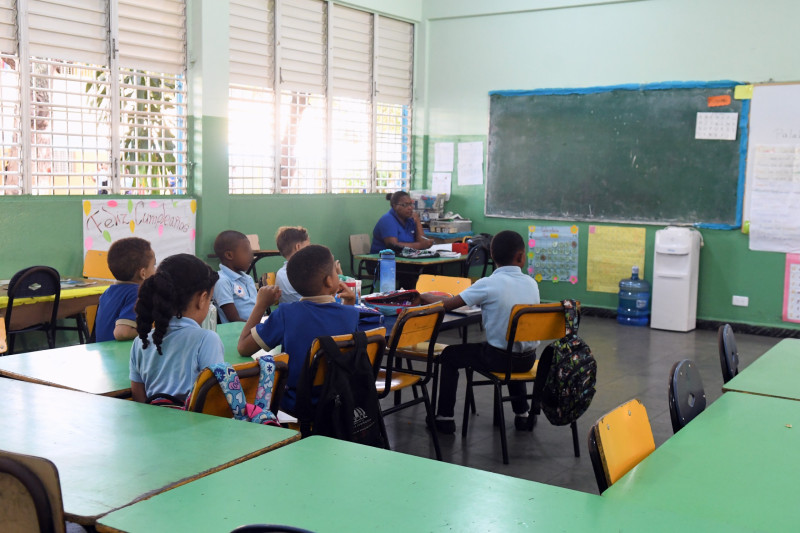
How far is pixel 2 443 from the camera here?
197 centimetres

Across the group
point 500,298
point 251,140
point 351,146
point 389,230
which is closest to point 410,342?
point 500,298

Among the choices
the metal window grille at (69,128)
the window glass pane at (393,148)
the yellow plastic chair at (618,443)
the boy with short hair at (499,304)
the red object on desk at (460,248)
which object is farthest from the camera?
the window glass pane at (393,148)

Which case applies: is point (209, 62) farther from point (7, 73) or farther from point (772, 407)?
point (772, 407)

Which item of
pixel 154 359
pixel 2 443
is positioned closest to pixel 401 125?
pixel 154 359

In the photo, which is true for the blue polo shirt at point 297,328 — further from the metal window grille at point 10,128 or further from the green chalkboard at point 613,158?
the green chalkboard at point 613,158

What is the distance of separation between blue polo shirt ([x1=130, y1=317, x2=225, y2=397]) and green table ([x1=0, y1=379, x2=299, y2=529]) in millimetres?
328

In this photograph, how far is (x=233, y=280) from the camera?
4.48m

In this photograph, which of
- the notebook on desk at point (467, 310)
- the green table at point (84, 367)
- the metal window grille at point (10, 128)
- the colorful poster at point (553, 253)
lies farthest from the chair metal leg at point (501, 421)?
the colorful poster at point (553, 253)

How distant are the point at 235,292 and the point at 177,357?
177 cm

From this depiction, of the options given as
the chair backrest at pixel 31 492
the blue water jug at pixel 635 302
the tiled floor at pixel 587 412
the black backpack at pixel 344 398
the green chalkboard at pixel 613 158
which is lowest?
the tiled floor at pixel 587 412

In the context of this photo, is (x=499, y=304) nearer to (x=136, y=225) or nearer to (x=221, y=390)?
(x=221, y=390)

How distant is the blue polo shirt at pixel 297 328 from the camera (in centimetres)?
326

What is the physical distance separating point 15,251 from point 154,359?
3.63 m

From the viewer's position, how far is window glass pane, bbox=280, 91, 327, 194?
8078 mm
